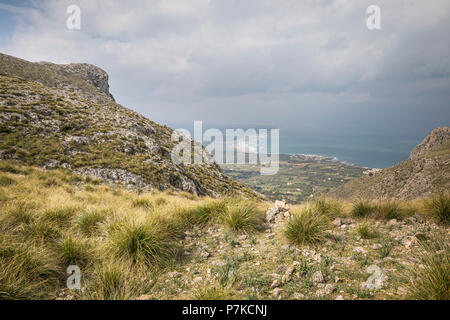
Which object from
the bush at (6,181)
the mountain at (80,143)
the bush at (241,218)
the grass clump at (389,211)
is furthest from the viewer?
the mountain at (80,143)

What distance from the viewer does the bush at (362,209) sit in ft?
22.8

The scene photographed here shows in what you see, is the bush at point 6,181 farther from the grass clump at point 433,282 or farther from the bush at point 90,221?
the grass clump at point 433,282

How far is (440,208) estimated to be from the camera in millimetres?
6074

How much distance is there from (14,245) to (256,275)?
16.0ft

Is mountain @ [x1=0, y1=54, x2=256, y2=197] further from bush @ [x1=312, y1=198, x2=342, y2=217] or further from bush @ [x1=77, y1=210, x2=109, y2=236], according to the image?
bush @ [x1=77, y1=210, x2=109, y2=236]

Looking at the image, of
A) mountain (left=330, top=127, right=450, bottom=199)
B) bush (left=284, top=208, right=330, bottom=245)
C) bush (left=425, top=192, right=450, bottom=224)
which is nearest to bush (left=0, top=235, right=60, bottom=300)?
bush (left=284, top=208, right=330, bottom=245)

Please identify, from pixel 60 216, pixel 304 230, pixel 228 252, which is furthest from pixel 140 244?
pixel 304 230

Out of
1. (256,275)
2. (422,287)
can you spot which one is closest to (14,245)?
(256,275)

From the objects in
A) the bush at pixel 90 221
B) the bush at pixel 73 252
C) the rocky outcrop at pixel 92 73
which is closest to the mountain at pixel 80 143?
the bush at pixel 90 221

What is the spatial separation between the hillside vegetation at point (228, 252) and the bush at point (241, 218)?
3 centimetres

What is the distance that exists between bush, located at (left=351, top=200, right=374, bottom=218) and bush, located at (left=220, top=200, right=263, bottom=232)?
3546 mm

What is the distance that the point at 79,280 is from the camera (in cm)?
378

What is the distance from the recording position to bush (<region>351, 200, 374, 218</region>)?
6954 millimetres
